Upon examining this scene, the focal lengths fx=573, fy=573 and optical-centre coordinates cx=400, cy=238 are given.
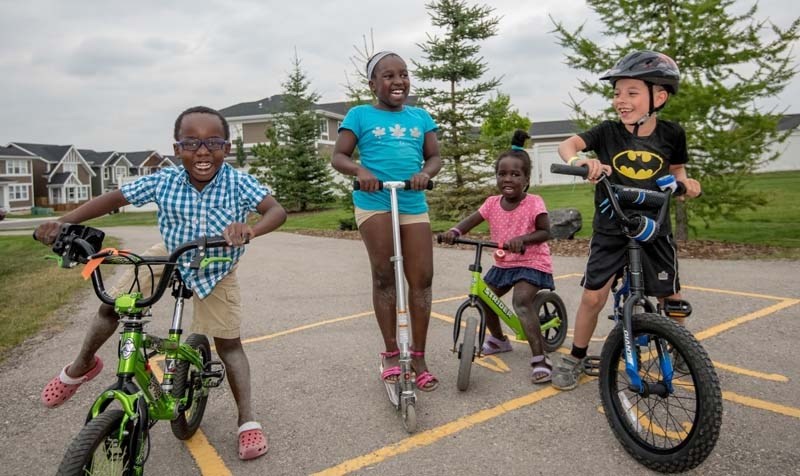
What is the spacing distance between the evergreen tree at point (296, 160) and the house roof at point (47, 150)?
5052 cm

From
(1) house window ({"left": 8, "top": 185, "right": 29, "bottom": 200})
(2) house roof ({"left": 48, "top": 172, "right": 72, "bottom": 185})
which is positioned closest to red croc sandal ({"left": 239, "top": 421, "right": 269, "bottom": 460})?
(1) house window ({"left": 8, "top": 185, "right": 29, "bottom": 200})

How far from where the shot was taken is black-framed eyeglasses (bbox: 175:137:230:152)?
305cm

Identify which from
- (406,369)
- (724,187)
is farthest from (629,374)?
(724,187)

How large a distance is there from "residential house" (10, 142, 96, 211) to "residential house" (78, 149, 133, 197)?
4753 millimetres

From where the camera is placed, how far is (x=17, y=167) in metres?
61.7

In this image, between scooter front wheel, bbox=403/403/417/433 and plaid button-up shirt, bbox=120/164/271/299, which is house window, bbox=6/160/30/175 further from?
scooter front wheel, bbox=403/403/417/433

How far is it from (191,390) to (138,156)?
3488 inches

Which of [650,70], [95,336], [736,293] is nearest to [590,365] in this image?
[650,70]

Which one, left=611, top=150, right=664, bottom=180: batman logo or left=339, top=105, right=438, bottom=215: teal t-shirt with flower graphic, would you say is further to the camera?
left=339, top=105, right=438, bottom=215: teal t-shirt with flower graphic

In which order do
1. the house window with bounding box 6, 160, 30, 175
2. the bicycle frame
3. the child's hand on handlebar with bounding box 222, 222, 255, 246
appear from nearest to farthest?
the bicycle frame → the child's hand on handlebar with bounding box 222, 222, 255, 246 → the house window with bounding box 6, 160, 30, 175

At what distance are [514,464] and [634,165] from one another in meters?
1.92

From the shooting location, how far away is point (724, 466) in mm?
2779

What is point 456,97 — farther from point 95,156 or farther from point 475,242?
point 95,156

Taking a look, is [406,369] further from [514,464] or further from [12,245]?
[12,245]
